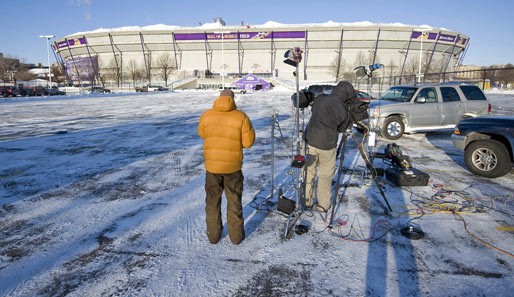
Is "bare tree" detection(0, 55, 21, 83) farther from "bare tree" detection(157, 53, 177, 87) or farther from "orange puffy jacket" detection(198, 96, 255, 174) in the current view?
"orange puffy jacket" detection(198, 96, 255, 174)

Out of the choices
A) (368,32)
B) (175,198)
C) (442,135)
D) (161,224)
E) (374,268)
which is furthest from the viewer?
(368,32)

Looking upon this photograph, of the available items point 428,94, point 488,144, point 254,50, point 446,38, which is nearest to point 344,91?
point 488,144

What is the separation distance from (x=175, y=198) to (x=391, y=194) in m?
3.88

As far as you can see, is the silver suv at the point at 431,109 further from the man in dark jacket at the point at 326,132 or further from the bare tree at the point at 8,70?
the bare tree at the point at 8,70

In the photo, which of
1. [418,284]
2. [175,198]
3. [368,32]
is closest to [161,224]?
[175,198]

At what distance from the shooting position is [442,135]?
1030cm

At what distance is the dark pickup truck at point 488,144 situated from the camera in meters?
5.41

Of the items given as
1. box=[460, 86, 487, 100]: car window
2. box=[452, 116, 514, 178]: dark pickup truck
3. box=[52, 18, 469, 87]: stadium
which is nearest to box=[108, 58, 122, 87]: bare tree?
box=[52, 18, 469, 87]: stadium

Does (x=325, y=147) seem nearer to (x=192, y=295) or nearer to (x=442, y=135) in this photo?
(x=192, y=295)

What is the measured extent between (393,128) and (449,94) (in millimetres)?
2262

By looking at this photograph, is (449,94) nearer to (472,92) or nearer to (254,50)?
(472,92)

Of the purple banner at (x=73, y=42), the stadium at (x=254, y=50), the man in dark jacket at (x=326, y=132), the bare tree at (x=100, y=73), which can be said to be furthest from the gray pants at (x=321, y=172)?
the purple banner at (x=73, y=42)

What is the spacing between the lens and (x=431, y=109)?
924 cm

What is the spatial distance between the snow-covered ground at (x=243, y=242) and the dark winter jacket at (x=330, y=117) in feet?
3.90
